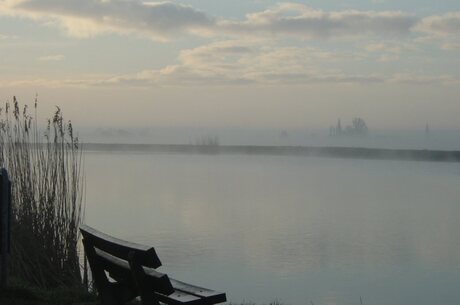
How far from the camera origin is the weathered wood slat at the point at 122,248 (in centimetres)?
409

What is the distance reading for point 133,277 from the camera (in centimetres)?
441

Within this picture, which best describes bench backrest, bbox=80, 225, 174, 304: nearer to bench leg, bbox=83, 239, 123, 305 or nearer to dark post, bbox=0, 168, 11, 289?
bench leg, bbox=83, 239, 123, 305

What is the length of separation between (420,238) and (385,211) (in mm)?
6967

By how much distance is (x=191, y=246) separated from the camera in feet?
48.8

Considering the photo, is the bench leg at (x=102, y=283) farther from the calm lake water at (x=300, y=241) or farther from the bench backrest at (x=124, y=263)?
the calm lake water at (x=300, y=241)

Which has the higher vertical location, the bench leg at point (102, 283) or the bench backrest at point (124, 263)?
the bench backrest at point (124, 263)

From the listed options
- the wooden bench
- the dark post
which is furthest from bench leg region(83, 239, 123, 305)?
the dark post

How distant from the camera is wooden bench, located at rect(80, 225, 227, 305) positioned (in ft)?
13.8

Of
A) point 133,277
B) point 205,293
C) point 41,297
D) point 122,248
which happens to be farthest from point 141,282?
point 41,297

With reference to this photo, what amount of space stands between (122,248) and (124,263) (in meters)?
0.28

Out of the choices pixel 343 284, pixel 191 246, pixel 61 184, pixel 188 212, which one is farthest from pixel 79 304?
pixel 188 212

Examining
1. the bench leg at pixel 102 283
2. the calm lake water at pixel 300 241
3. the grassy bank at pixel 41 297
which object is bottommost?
the calm lake water at pixel 300 241

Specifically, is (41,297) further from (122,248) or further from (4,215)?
(122,248)

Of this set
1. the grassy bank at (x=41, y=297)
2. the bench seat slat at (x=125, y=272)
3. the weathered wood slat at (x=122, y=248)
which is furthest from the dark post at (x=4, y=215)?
the bench seat slat at (x=125, y=272)
